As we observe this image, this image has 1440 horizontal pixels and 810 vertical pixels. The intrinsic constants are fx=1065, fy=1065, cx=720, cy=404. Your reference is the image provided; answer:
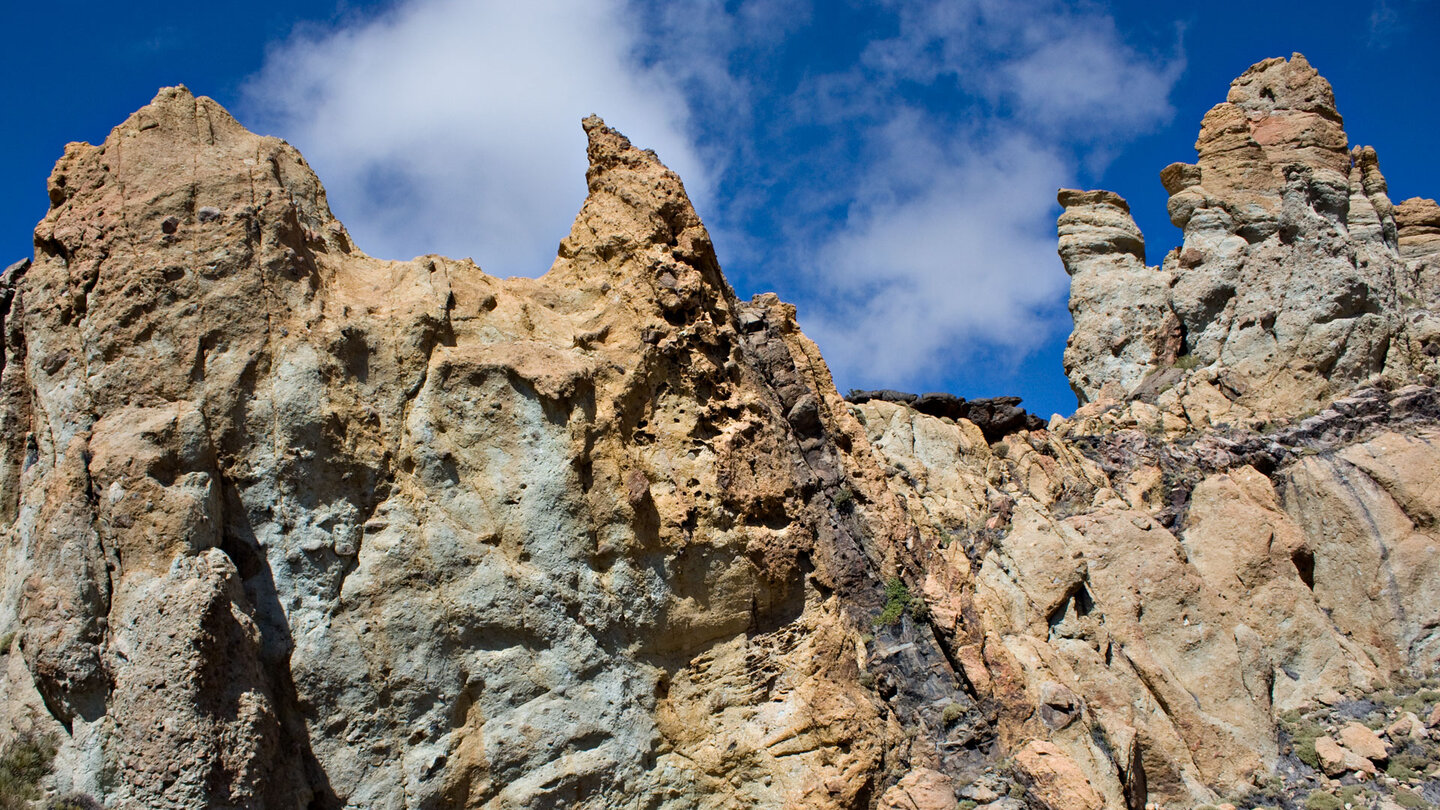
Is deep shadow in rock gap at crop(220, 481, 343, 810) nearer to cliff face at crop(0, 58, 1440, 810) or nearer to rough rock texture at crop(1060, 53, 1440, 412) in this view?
cliff face at crop(0, 58, 1440, 810)

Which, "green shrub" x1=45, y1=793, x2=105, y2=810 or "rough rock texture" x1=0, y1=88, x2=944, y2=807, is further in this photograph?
"rough rock texture" x1=0, y1=88, x2=944, y2=807

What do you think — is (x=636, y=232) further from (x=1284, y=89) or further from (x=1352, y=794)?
(x=1284, y=89)

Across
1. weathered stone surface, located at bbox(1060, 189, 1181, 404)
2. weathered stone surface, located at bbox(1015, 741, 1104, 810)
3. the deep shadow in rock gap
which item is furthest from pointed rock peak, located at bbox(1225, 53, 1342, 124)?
the deep shadow in rock gap

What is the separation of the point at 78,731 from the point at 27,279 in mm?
5273

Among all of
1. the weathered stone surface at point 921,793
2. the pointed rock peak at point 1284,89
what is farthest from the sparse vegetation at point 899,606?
the pointed rock peak at point 1284,89

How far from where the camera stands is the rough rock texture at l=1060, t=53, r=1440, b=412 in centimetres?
2092

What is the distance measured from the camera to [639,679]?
1180cm

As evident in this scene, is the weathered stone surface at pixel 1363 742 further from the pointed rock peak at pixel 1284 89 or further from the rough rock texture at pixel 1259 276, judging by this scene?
the pointed rock peak at pixel 1284 89

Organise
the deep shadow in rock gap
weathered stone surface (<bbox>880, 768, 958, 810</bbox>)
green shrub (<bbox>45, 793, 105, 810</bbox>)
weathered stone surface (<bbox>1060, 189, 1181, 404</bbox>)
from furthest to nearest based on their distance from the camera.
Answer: weathered stone surface (<bbox>1060, 189, 1181, 404</bbox>), weathered stone surface (<bbox>880, 768, 958, 810</bbox>), the deep shadow in rock gap, green shrub (<bbox>45, 793, 105, 810</bbox>)

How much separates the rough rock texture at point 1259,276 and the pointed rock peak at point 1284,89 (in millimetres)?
34

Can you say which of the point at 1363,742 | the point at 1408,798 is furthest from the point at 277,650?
the point at 1363,742

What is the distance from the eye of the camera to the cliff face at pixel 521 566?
998 cm

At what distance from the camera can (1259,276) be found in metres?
22.7

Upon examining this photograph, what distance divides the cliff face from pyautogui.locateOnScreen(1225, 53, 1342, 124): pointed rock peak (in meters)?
12.7
